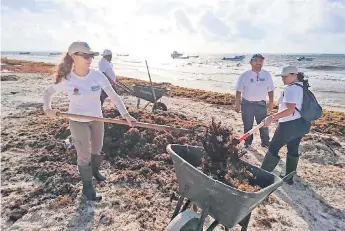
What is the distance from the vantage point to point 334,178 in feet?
18.7

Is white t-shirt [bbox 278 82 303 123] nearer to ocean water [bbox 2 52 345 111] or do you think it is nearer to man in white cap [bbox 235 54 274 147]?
man in white cap [bbox 235 54 274 147]

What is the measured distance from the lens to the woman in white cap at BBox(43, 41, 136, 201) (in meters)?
4.01

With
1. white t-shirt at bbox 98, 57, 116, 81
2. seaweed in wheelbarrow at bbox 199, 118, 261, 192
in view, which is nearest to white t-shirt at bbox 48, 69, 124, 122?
seaweed in wheelbarrow at bbox 199, 118, 261, 192

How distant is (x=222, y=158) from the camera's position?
10.8 ft

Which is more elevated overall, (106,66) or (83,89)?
(106,66)

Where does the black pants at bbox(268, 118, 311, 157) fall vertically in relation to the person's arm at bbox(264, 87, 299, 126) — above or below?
below

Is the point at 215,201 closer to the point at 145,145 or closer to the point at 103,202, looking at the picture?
the point at 103,202

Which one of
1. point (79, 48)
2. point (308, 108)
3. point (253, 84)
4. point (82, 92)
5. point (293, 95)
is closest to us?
point (79, 48)

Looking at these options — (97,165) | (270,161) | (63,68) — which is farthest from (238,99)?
(63,68)

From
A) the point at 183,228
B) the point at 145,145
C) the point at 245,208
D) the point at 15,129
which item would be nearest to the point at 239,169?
the point at 245,208

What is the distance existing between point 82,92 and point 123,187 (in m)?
1.71

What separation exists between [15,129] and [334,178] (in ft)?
23.9

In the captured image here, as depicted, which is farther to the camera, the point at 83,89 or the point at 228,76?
the point at 228,76

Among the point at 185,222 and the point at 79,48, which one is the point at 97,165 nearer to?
the point at 79,48
